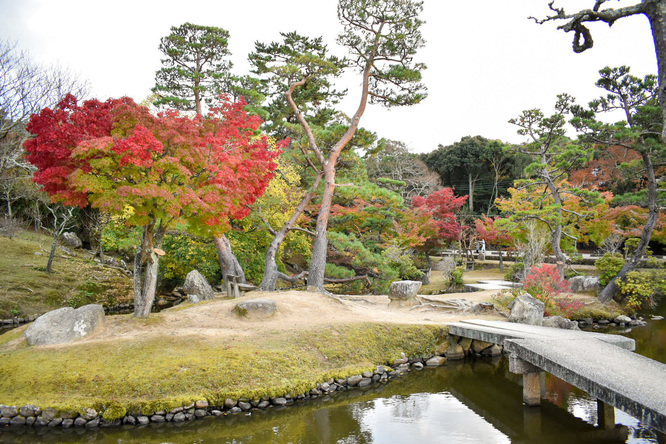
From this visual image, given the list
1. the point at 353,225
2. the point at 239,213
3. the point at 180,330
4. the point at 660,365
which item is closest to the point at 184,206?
the point at 239,213

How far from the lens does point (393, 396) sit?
6.97 metres

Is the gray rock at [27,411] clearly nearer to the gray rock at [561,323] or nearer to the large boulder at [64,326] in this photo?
the large boulder at [64,326]

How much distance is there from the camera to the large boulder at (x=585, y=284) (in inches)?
572

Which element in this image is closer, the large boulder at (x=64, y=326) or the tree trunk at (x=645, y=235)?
the large boulder at (x=64, y=326)

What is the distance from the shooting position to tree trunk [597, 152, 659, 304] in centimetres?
1284

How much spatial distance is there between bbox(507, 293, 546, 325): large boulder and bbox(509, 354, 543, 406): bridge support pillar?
3.47 metres

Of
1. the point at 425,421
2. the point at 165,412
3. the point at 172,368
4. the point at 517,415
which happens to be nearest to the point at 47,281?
the point at 172,368

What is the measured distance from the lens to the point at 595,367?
17.8ft

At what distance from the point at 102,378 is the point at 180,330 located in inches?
76.6

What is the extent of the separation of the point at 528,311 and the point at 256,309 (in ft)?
21.2

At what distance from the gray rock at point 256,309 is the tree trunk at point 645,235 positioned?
11.2 meters

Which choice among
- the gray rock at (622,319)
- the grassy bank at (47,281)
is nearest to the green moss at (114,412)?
the grassy bank at (47,281)

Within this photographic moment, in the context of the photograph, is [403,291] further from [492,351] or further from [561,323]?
[561,323]

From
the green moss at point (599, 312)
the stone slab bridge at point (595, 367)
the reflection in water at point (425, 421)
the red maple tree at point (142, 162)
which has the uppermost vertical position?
the red maple tree at point (142, 162)
